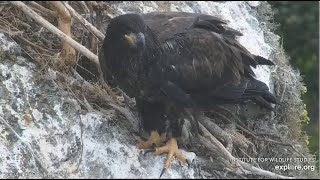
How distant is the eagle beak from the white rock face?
2.50 ft

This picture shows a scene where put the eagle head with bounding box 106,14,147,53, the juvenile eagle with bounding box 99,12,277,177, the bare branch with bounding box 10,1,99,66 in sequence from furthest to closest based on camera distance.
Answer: the bare branch with bounding box 10,1,99,66 < the juvenile eagle with bounding box 99,12,277,177 < the eagle head with bounding box 106,14,147,53

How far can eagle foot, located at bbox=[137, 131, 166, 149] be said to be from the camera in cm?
538

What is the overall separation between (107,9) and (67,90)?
1.61 m

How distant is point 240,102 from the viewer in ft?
18.9

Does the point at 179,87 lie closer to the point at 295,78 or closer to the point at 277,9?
the point at 295,78

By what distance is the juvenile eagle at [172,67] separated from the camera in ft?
16.8

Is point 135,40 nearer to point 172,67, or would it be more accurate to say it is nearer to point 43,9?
point 172,67

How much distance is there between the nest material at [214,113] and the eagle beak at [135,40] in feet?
2.65

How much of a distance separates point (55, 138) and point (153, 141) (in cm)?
77

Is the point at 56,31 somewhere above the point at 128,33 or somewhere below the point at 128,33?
below

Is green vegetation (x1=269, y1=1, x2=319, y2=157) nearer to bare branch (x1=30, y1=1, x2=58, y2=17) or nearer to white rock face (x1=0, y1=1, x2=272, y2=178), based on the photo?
bare branch (x1=30, y1=1, x2=58, y2=17)

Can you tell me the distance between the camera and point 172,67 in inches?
205

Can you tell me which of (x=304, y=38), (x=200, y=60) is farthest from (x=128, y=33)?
(x=304, y=38)

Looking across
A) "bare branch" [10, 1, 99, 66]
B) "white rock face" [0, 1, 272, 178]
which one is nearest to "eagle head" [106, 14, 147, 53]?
"white rock face" [0, 1, 272, 178]
